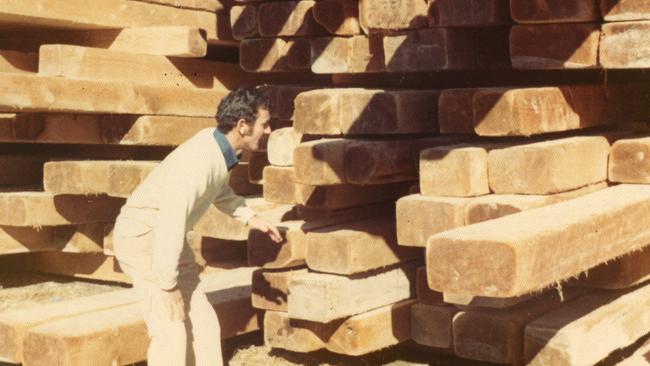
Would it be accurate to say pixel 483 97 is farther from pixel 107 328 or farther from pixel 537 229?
pixel 107 328

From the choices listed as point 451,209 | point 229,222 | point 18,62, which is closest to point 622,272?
point 451,209

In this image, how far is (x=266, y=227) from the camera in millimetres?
5105

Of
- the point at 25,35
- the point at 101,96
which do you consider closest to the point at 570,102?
the point at 101,96

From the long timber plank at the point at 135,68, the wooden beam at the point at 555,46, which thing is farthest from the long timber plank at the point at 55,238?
the wooden beam at the point at 555,46

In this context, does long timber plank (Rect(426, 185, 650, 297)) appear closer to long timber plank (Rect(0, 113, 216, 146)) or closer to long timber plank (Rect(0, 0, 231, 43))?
long timber plank (Rect(0, 113, 216, 146))

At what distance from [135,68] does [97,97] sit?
1.70ft

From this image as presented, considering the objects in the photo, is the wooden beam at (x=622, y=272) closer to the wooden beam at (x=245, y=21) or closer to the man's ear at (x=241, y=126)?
the man's ear at (x=241, y=126)

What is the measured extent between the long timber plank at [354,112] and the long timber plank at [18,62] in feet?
6.55

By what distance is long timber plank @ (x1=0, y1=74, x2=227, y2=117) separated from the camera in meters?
5.40

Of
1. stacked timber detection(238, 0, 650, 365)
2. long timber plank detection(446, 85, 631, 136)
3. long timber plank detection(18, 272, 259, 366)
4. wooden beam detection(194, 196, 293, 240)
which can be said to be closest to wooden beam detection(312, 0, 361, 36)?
stacked timber detection(238, 0, 650, 365)

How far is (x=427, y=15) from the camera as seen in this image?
A: 5016 millimetres

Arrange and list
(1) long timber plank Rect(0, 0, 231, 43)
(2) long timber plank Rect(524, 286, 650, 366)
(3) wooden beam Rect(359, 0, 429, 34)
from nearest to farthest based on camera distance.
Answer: (2) long timber plank Rect(524, 286, 650, 366)
(3) wooden beam Rect(359, 0, 429, 34)
(1) long timber plank Rect(0, 0, 231, 43)

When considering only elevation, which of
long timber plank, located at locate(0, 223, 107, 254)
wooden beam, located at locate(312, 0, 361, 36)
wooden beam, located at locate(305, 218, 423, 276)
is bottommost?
long timber plank, located at locate(0, 223, 107, 254)

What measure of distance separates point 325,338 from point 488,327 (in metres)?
0.94
